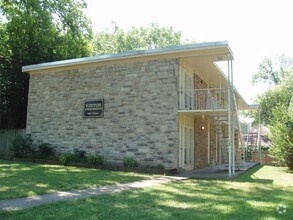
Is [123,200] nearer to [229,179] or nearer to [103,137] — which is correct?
[229,179]

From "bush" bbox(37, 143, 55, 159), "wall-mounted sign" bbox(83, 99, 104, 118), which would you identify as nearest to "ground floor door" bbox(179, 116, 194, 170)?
"wall-mounted sign" bbox(83, 99, 104, 118)

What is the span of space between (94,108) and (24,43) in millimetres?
8632

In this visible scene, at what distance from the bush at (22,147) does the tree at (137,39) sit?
28.3m

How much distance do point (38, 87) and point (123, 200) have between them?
1204 centimetres

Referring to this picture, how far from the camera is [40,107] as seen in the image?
16875 mm

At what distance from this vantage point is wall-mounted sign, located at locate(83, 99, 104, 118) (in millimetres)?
14931

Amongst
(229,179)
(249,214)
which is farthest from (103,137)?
(249,214)

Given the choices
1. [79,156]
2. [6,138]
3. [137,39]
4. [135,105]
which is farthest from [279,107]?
[137,39]

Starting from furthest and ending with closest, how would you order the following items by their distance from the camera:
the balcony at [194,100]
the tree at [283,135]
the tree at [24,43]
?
1. the tree at [24,43]
2. the tree at [283,135]
3. the balcony at [194,100]

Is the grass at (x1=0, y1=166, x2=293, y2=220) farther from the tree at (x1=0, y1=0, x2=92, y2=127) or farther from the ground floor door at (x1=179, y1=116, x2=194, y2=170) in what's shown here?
the tree at (x1=0, y1=0, x2=92, y2=127)

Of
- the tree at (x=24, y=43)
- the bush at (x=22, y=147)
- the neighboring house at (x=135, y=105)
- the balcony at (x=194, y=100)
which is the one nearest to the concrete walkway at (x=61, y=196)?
the neighboring house at (x=135, y=105)

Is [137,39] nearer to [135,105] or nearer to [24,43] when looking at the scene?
[24,43]

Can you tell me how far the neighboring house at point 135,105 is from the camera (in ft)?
43.7

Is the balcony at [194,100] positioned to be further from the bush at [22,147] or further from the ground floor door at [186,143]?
the bush at [22,147]
